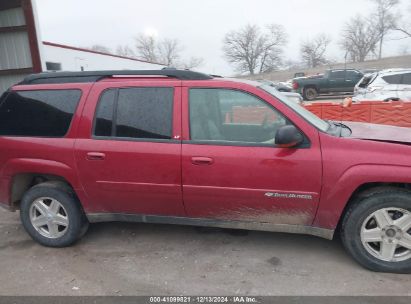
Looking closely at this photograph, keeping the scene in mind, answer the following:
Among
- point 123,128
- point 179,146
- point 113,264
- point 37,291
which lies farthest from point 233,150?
point 37,291

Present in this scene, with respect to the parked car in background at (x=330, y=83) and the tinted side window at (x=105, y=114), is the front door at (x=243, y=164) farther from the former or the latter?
the parked car in background at (x=330, y=83)

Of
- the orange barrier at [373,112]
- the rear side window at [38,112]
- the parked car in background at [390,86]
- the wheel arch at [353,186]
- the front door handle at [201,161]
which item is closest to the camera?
the wheel arch at [353,186]

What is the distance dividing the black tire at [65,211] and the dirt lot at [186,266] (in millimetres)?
108

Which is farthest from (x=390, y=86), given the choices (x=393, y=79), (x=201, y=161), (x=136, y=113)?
(x=136, y=113)

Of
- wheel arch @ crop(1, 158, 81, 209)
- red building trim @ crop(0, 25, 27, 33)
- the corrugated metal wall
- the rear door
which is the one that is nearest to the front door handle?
the rear door

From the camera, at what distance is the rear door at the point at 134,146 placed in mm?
3422

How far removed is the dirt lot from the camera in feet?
10.1

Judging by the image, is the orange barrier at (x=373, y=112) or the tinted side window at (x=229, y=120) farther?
the orange barrier at (x=373, y=112)

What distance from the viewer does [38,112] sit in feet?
12.5

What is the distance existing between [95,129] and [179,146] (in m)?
0.92

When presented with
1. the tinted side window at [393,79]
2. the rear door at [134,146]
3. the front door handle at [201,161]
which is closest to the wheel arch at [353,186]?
the front door handle at [201,161]

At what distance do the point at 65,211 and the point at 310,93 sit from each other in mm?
20828

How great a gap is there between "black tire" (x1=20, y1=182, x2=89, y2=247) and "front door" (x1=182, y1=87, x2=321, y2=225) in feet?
4.17

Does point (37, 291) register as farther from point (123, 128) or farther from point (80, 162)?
point (123, 128)
